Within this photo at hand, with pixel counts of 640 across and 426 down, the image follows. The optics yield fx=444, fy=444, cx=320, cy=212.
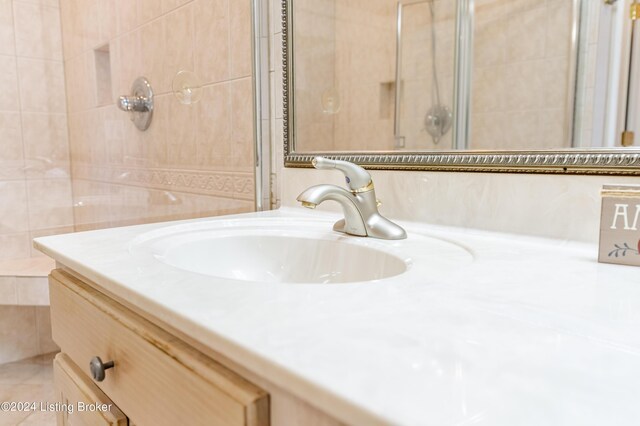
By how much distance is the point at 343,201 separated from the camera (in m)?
0.79

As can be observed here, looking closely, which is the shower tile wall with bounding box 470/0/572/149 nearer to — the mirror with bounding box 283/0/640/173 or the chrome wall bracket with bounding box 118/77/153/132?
the mirror with bounding box 283/0/640/173

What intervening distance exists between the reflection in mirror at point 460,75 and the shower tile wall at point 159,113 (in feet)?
0.73

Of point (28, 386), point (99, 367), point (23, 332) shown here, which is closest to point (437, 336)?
point (99, 367)

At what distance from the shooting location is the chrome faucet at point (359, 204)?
77 centimetres

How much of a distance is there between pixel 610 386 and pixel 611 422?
4 centimetres

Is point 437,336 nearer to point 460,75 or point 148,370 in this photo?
point 148,370

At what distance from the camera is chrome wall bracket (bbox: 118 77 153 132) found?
1.56 metres

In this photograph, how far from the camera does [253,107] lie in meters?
1.24

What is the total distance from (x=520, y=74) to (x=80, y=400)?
33.7 inches

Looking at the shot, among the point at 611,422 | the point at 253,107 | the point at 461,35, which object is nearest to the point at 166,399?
the point at 611,422

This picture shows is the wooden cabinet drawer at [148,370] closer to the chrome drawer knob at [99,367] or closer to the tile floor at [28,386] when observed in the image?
the chrome drawer knob at [99,367]

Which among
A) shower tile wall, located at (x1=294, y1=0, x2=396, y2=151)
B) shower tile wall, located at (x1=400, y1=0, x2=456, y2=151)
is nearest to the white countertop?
shower tile wall, located at (x1=400, y1=0, x2=456, y2=151)

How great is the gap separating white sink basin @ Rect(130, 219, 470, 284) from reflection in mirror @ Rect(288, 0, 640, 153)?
24 cm

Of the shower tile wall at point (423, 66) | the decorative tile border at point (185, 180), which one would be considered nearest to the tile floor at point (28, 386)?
the decorative tile border at point (185, 180)
